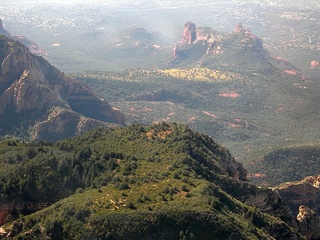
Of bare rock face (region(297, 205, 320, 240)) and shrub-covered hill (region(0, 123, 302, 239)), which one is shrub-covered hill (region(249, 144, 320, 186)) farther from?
bare rock face (region(297, 205, 320, 240))

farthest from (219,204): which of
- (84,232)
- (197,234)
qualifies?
(84,232)

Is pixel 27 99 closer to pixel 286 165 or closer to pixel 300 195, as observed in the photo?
pixel 286 165

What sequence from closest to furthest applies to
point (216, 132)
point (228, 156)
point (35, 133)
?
1. point (228, 156)
2. point (35, 133)
3. point (216, 132)

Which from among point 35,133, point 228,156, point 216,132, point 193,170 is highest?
point 193,170

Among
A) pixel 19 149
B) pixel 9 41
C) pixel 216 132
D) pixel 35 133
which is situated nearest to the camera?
pixel 19 149

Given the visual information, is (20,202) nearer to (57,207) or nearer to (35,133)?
(57,207)

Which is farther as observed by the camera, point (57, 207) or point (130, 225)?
point (57, 207)

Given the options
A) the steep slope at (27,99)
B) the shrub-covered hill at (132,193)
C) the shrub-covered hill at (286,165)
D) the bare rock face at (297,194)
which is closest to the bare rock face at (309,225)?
the shrub-covered hill at (132,193)
